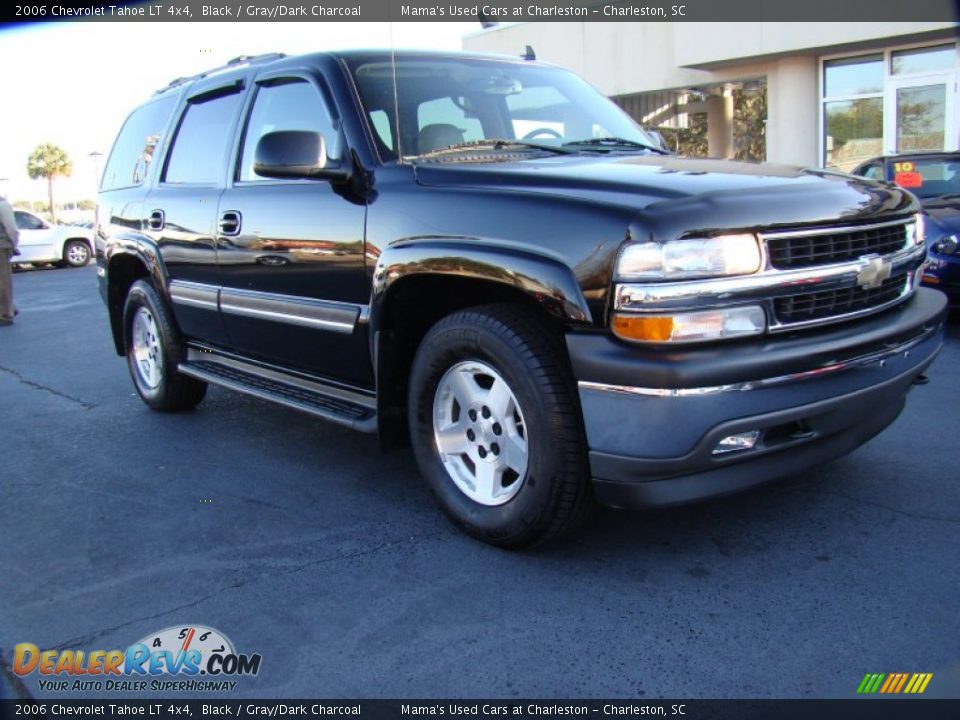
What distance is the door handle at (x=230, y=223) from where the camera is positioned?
14.4 feet

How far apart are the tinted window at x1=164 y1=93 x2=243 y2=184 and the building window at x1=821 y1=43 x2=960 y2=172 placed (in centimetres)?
1246

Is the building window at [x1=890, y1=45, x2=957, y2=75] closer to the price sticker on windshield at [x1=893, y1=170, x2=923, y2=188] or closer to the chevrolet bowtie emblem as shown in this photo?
the price sticker on windshield at [x1=893, y1=170, x2=923, y2=188]

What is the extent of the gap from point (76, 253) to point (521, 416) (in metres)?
21.2

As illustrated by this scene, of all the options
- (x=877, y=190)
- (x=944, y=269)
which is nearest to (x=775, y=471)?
(x=877, y=190)

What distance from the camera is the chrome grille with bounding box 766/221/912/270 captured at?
283cm

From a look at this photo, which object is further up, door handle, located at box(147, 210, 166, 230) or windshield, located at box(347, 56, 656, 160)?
windshield, located at box(347, 56, 656, 160)

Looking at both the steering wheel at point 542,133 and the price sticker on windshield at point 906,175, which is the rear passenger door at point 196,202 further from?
the price sticker on windshield at point 906,175

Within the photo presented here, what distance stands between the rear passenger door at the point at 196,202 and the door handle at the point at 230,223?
0.32 ft

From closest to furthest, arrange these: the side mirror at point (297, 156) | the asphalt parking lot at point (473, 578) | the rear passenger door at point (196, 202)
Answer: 1. the asphalt parking lot at point (473, 578)
2. the side mirror at point (297, 156)
3. the rear passenger door at point (196, 202)

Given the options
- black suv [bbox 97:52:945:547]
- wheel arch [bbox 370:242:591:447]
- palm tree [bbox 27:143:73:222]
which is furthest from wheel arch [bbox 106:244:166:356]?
palm tree [bbox 27:143:73:222]

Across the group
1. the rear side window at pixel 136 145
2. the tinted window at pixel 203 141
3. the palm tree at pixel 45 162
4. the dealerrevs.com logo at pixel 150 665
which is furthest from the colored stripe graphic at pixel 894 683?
the palm tree at pixel 45 162

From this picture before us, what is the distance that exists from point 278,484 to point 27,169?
63260mm

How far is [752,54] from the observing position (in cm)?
1562
